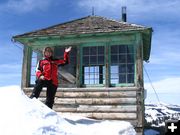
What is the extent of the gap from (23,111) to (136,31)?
17.3 feet

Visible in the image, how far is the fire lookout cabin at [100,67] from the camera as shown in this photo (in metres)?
11.7

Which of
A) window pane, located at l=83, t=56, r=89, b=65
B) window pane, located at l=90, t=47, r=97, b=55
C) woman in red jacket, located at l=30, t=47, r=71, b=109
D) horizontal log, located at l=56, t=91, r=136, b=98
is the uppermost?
window pane, located at l=90, t=47, r=97, b=55

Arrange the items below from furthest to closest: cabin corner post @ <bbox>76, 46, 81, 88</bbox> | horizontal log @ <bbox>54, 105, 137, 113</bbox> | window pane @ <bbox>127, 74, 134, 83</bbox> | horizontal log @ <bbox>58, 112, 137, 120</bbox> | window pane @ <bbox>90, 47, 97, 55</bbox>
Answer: window pane @ <bbox>90, 47, 97, 55</bbox>, cabin corner post @ <bbox>76, 46, 81, 88</bbox>, window pane @ <bbox>127, 74, 134, 83</bbox>, horizontal log @ <bbox>54, 105, 137, 113</bbox>, horizontal log @ <bbox>58, 112, 137, 120</bbox>

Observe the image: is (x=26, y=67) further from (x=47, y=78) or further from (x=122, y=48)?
(x=122, y=48)

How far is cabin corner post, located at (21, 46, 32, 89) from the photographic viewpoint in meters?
13.0

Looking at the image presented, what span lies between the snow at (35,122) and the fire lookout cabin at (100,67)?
197 cm

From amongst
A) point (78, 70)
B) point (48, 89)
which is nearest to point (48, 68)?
point (48, 89)

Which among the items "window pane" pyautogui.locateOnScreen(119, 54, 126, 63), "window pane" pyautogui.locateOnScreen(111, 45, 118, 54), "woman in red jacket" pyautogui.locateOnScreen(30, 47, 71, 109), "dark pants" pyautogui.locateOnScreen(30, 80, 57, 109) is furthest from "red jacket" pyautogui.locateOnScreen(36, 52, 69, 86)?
"window pane" pyautogui.locateOnScreen(119, 54, 126, 63)

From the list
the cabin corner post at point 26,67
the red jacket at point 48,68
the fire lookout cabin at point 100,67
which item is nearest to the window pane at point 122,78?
the fire lookout cabin at point 100,67

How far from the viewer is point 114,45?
12305mm

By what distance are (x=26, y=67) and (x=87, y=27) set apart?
267 centimetres

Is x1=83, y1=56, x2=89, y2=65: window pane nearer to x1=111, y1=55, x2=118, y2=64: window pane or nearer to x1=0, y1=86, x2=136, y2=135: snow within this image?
x1=111, y1=55, x2=118, y2=64: window pane

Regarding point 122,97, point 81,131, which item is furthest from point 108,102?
point 81,131

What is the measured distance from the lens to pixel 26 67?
42.9ft
